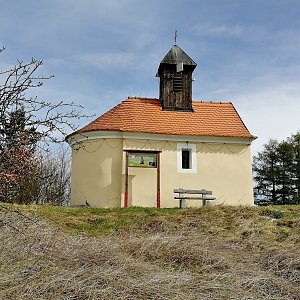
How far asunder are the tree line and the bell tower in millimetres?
15018

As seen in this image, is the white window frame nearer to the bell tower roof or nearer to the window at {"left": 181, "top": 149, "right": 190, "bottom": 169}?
the window at {"left": 181, "top": 149, "right": 190, "bottom": 169}

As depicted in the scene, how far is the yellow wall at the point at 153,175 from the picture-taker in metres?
17.8

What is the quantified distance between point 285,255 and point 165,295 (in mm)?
3515

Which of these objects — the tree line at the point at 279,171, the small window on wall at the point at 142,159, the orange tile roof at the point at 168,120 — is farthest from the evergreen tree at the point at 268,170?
the small window on wall at the point at 142,159

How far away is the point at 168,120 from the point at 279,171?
1638cm

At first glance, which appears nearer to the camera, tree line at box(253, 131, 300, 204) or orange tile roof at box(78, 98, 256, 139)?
orange tile roof at box(78, 98, 256, 139)

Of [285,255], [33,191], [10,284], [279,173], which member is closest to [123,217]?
[285,255]

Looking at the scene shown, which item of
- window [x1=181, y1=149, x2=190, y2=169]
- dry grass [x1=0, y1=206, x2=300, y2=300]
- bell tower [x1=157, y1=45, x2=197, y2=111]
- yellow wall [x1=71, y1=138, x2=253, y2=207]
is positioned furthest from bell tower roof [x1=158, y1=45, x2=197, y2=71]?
dry grass [x1=0, y1=206, x2=300, y2=300]

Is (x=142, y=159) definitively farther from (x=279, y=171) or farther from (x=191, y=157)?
(x=279, y=171)

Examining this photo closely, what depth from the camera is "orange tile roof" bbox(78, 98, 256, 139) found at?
1867 cm

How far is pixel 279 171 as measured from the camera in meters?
32.7

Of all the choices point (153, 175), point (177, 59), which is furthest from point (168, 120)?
point (177, 59)

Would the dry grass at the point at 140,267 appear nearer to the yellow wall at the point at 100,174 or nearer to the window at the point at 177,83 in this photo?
the yellow wall at the point at 100,174

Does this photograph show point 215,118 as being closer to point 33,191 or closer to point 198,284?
point 33,191
